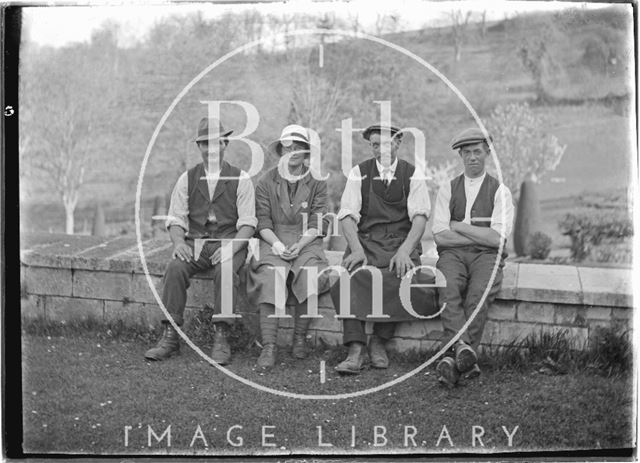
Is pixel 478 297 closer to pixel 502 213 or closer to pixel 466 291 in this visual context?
pixel 466 291

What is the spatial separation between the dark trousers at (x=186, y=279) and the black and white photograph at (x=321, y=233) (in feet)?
0.05

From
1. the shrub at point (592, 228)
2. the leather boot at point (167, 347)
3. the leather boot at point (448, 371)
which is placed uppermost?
the shrub at point (592, 228)

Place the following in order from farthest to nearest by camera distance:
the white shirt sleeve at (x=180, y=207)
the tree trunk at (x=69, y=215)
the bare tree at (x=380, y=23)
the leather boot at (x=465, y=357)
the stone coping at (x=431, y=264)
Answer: the tree trunk at (x=69, y=215) → the white shirt sleeve at (x=180, y=207) → the bare tree at (x=380, y=23) → the stone coping at (x=431, y=264) → the leather boot at (x=465, y=357)

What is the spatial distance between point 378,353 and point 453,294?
62 centimetres

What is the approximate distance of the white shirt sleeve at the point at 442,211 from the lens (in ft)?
19.2

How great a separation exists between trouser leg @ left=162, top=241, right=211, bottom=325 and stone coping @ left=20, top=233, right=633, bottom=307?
5.8 inches

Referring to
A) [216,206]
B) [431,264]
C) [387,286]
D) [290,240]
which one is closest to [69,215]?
[216,206]

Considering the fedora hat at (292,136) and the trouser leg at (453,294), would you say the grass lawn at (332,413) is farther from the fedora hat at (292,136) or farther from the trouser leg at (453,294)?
the fedora hat at (292,136)

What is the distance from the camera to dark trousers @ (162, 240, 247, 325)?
19.3 feet

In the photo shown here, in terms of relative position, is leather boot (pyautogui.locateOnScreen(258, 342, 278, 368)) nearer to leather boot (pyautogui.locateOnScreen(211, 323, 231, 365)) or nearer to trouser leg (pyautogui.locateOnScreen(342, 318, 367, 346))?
leather boot (pyautogui.locateOnScreen(211, 323, 231, 365))

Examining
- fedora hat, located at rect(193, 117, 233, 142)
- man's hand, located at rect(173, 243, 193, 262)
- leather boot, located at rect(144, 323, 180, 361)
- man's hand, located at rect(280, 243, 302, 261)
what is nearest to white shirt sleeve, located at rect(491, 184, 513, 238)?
man's hand, located at rect(280, 243, 302, 261)

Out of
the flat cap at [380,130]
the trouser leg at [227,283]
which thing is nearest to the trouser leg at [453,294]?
the flat cap at [380,130]

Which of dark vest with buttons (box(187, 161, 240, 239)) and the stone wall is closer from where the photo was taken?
the stone wall

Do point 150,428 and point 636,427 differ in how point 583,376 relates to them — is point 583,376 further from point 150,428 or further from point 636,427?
point 150,428
